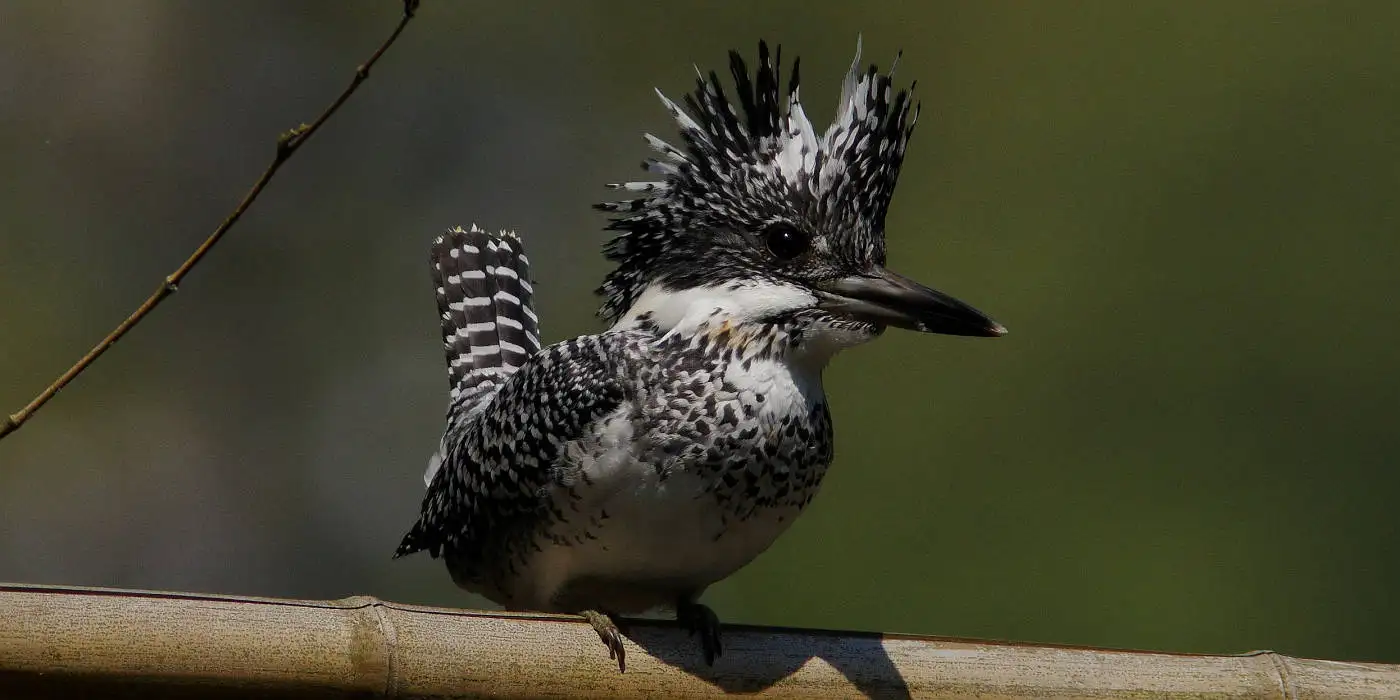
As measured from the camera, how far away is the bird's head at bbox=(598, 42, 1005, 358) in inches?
89.9

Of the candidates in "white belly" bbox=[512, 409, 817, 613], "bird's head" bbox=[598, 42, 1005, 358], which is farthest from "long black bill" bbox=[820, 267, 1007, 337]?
"white belly" bbox=[512, 409, 817, 613]

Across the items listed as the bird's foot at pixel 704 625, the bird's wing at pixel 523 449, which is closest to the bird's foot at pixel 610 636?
the bird's foot at pixel 704 625

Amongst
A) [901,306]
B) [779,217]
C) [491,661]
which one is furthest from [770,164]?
[491,661]

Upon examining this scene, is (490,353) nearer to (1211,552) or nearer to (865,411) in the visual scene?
(865,411)

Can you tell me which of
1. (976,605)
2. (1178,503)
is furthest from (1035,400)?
(976,605)

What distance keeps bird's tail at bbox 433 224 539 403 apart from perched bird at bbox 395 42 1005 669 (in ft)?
2.34

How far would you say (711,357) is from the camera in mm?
2332

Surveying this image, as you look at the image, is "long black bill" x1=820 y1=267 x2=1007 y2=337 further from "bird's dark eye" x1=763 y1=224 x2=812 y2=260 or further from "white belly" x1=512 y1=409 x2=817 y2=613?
"white belly" x1=512 y1=409 x2=817 y2=613

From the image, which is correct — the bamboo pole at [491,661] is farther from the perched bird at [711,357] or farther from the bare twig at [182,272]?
the bare twig at [182,272]

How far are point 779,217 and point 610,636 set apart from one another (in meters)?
0.65

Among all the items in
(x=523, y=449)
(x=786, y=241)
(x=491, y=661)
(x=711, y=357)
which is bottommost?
(x=491, y=661)

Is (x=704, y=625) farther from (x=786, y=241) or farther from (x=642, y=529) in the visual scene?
(x=786, y=241)

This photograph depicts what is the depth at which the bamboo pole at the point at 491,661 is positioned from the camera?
6.18 ft

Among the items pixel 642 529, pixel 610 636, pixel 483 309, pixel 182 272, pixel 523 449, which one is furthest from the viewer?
pixel 483 309
